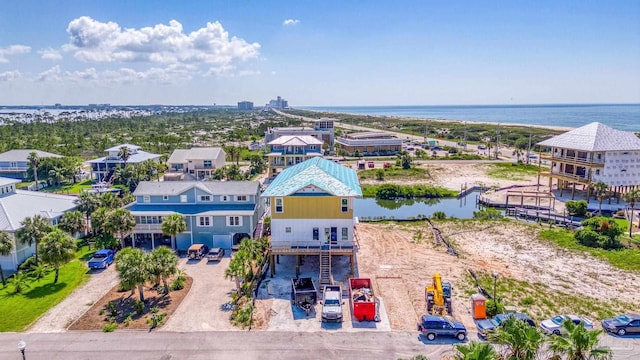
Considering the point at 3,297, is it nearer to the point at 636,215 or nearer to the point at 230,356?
the point at 230,356

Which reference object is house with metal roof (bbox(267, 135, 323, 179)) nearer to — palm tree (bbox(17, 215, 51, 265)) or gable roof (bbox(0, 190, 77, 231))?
gable roof (bbox(0, 190, 77, 231))

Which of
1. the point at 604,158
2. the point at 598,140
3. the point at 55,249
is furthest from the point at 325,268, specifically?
the point at 598,140

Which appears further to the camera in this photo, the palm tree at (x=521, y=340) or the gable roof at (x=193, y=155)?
the gable roof at (x=193, y=155)

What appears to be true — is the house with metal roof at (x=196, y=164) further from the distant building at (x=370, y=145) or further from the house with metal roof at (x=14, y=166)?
the distant building at (x=370, y=145)

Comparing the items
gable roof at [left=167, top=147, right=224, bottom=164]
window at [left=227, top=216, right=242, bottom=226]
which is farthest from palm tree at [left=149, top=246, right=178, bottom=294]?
gable roof at [left=167, top=147, right=224, bottom=164]

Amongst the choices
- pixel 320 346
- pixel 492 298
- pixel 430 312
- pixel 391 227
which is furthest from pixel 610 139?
pixel 320 346

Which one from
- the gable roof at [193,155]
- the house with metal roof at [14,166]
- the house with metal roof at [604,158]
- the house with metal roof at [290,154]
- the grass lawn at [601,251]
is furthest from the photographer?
the gable roof at [193,155]

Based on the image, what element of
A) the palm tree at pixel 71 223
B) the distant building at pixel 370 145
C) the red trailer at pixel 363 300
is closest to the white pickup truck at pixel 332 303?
the red trailer at pixel 363 300
